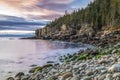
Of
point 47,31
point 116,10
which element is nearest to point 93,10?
point 116,10

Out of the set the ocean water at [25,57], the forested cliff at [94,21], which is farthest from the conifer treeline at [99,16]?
the ocean water at [25,57]

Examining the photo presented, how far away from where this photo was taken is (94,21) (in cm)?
11338

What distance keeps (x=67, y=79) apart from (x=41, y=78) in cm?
354

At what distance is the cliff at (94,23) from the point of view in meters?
88.7

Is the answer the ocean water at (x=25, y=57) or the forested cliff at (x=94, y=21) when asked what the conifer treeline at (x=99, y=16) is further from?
the ocean water at (x=25, y=57)

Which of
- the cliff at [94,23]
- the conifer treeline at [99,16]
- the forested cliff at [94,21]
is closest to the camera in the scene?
the cliff at [94,23]

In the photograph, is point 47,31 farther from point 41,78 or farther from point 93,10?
point 41,78

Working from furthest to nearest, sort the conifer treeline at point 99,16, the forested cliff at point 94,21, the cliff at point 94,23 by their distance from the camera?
the conifer treeline at point 99,16 → the forested cliff at point 94,21 → the cliff at point 94,23

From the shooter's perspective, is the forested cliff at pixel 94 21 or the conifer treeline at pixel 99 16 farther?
the conifer treeline at pixel 99 16

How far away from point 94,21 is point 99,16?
119 inches

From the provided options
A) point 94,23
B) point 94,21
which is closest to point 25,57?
point 94,23

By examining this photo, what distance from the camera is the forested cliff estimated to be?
307 ft

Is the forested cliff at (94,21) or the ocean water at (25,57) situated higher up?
the forested cliff at (94,21)

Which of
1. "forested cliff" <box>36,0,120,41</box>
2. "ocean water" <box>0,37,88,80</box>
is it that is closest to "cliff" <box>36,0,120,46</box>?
"forested cliff" <box>36,0,120,41</box>
